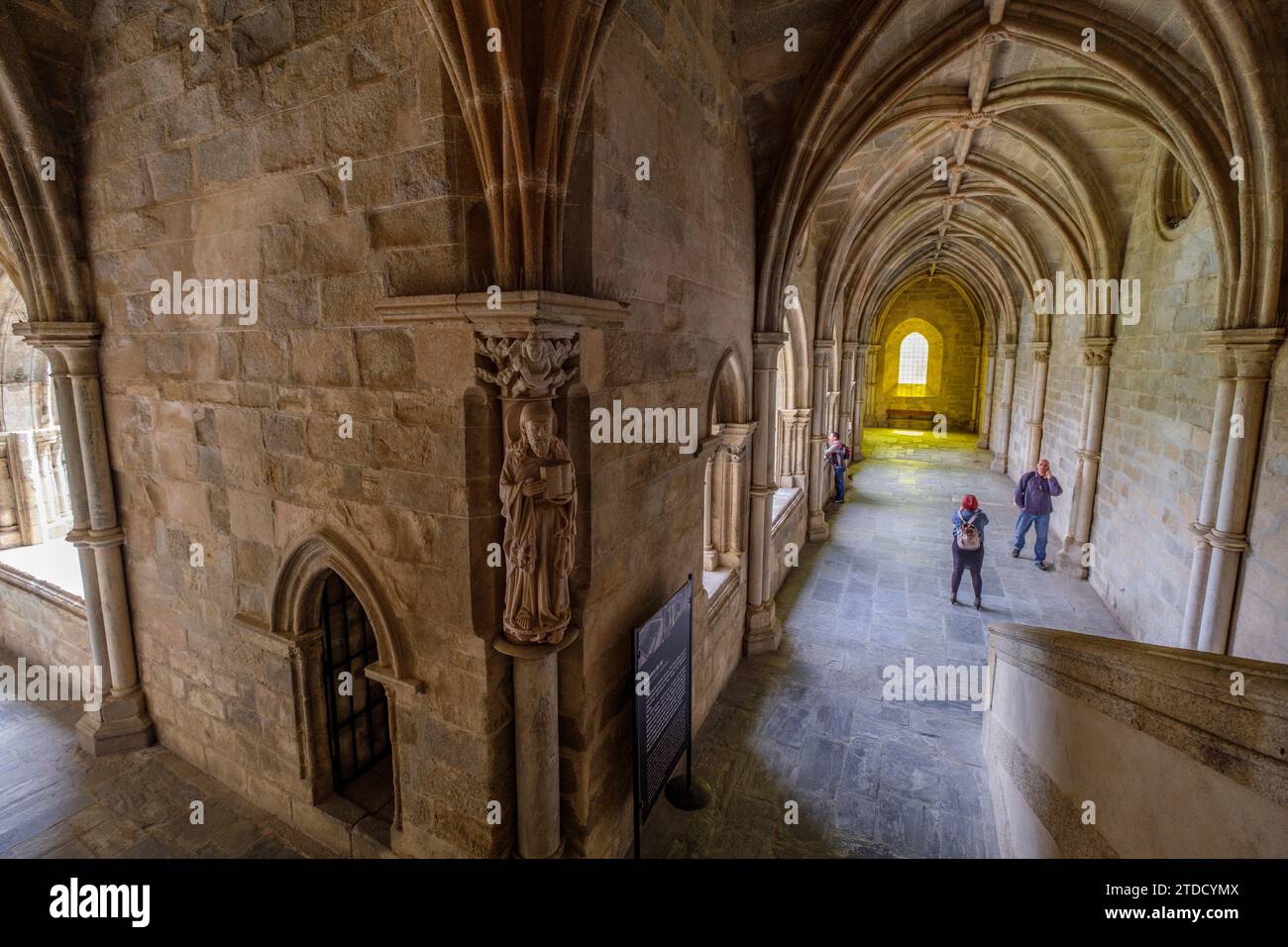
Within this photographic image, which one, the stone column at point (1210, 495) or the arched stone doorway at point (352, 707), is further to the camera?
the stone column at point (1210, 495)

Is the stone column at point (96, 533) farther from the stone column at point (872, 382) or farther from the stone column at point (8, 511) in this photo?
the stone column at point (872, 382)

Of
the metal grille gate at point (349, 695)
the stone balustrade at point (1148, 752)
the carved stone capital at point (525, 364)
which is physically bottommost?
the metal grille gate at point (349, 695)

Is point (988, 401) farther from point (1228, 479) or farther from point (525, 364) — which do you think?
point (525, 364)

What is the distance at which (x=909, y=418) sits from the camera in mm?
26297

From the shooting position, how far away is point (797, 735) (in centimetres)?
526

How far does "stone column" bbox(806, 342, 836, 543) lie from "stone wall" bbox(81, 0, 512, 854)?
823cm

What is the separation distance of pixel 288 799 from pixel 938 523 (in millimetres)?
11036

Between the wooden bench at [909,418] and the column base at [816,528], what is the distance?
17.7m

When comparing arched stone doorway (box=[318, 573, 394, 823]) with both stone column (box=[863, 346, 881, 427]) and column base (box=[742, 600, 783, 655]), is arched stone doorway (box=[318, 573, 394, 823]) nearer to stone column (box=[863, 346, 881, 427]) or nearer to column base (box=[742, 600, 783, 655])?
column base (box=[742, 600, 783, 655])

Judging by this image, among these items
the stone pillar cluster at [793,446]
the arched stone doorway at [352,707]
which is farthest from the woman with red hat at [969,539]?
the arched stone doorway at [352,707]

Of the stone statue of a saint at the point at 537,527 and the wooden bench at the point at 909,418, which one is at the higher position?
the stone statue of a saint at the point at 537,527

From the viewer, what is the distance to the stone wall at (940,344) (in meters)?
24.7

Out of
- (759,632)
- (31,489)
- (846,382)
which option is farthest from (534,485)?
(846,382)
